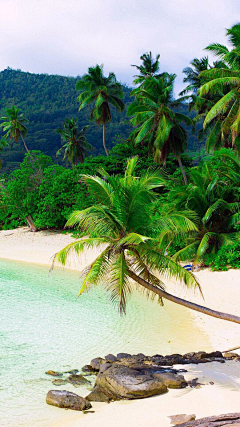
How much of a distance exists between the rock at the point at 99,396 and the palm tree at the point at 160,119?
21737 mm

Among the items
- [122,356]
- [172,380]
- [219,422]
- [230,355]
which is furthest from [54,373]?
[219,422]

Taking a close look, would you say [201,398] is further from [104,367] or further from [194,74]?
[194,74]

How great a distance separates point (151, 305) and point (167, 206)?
600 cm

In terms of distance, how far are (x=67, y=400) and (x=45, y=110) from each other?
292 feet

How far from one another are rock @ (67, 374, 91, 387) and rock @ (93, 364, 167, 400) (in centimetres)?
60

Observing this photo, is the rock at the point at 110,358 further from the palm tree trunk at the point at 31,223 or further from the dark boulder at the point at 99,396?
the palm tree trunk at the point at 31,223

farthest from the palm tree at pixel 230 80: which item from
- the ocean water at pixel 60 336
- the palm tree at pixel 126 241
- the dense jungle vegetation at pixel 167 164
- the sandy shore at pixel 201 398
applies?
the palm tree at pixel 126 241

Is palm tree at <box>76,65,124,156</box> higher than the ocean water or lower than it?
higher

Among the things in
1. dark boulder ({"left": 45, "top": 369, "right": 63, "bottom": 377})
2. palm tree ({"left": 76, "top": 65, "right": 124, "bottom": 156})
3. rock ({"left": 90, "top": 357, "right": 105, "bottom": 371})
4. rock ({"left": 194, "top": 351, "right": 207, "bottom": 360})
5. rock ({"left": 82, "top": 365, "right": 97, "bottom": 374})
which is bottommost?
dark boulder ({"left": 45, "top": 369, "right": 63, "bottom": 377})

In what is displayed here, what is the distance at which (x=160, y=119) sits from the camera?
94.5ft

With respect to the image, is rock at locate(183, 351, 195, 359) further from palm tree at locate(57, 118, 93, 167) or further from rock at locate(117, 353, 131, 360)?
palm tree at locate(57, 118, 93, 167)

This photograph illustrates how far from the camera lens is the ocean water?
28.7 ft

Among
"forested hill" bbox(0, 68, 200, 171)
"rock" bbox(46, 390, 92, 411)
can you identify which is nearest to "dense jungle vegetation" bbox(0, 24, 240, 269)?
"rock" bbox(46, 390, 92, 411)

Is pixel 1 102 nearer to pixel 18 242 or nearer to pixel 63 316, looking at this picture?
pixel 18 242
